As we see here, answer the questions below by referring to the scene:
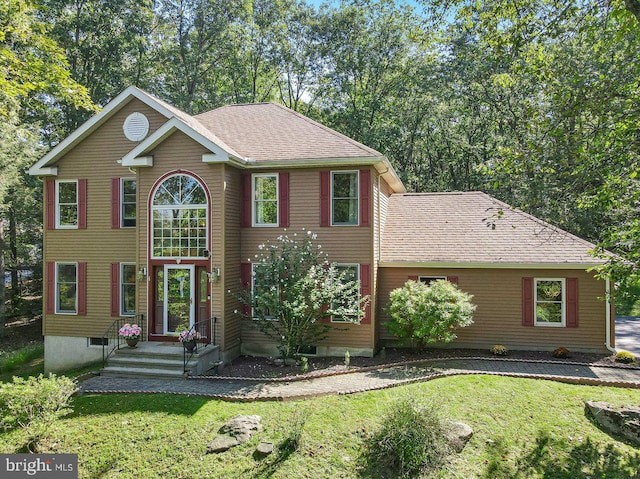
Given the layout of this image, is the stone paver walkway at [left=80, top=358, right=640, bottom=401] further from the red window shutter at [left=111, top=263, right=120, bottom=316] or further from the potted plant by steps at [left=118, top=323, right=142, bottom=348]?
the red window shutter at [left=111, top=263, right=120, bottom=316]

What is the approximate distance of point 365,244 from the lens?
12.7m

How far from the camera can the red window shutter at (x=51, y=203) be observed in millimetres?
14102

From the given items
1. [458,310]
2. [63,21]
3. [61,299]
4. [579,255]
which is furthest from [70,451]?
[63,21]

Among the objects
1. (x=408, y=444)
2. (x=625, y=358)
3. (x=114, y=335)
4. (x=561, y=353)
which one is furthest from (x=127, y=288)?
(x=625, y=358)

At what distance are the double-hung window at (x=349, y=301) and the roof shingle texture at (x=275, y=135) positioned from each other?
11.3ft

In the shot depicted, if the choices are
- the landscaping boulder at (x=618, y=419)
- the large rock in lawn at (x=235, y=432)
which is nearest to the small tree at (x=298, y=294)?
the large rock in lawn at (x=235, y=432)

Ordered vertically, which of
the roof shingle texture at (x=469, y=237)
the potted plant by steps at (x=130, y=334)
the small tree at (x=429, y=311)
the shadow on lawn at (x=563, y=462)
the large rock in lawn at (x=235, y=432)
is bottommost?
the shadow on lawn at (x=563, y=462)

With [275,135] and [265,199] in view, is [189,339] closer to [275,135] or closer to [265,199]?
A: [265,199]

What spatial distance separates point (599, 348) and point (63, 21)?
2754 cm

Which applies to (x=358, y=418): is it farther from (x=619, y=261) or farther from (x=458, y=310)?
(x=619, y=261)

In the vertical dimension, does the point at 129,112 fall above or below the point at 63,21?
below

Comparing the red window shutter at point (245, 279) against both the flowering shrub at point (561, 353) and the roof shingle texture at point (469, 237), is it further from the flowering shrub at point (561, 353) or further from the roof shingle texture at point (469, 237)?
the flowering shrub at point (561, 353)

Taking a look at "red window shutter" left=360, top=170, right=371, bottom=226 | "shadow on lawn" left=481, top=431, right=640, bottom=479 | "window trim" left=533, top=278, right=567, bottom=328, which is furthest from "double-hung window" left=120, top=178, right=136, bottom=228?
"window trim" left=533, top=278, right=567, bottom=328

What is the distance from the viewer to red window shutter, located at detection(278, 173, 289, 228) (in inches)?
519
